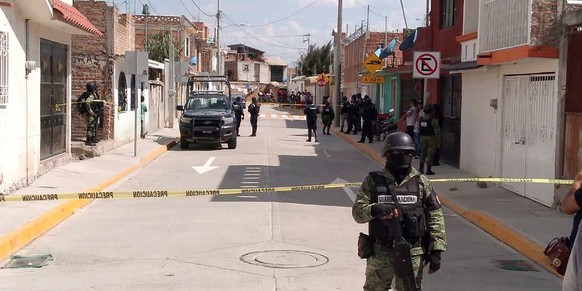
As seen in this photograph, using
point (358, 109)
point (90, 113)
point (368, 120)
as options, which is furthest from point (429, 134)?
point (358, 109)

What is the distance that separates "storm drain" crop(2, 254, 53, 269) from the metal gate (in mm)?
7954

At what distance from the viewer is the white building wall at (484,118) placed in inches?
571

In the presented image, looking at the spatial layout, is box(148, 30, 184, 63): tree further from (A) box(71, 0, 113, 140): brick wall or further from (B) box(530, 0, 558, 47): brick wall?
(B) box(530, 0, 558, 47): brick wall

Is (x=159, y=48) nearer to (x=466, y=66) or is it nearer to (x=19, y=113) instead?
(x=466, y=66)

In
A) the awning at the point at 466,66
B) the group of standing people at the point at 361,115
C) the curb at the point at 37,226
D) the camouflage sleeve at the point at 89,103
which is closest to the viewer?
the curb at the point at 37,226

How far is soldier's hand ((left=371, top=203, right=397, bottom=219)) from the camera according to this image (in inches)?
187

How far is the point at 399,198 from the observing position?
4.94 metres

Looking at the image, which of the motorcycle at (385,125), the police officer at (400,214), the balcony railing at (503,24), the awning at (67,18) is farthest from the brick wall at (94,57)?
the police officer at (400,214)

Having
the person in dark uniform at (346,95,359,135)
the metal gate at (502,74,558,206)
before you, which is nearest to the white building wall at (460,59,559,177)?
the metal gate at (502,74,558,206)

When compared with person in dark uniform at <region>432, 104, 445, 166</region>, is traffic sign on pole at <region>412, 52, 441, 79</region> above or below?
above

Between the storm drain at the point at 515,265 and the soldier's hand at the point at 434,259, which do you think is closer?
the soldier's hand at the point at 434,259

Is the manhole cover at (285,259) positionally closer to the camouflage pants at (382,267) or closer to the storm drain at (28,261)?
the storm drain at (28,261)

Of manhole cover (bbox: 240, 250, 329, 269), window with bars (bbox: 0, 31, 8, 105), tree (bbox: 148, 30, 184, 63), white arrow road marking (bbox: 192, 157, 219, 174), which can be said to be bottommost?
manhole cover (bbox: 240, 250, 329, 269)

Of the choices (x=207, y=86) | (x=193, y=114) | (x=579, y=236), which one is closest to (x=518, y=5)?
(x=579, y=236)
